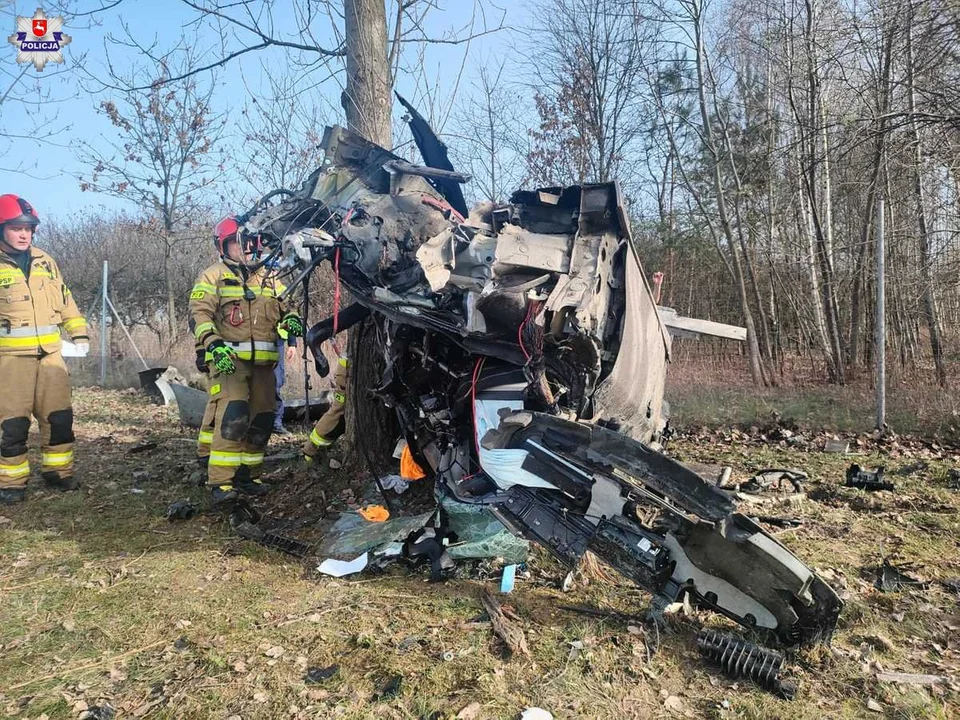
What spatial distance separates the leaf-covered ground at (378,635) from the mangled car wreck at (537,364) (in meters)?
0.34

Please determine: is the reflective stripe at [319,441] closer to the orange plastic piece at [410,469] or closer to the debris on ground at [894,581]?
the orange plastic piece at [410,469]

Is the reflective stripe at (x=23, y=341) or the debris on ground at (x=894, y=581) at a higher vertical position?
the reflective stripe at (x=23, y=341)

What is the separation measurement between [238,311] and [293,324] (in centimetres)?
47

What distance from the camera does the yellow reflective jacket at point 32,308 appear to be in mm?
4625

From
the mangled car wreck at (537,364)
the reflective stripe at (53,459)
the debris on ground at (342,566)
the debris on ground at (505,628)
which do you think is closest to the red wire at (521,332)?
the mangled car wreck at (537,364)

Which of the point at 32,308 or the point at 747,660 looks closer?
the point at 747,660

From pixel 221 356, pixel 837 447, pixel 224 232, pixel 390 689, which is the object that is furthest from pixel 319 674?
pixel 837 447

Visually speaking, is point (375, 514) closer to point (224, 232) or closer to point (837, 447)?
point (224, 232)

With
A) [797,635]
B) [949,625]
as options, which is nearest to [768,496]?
[949,625]

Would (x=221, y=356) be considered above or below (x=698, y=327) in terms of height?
below

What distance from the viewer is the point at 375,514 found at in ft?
13.6

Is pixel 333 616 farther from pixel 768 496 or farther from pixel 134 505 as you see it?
pixel 768 496

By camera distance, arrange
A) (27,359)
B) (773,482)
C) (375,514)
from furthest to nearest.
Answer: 1. (773,482)
2. (27,359)
3. (375,514)

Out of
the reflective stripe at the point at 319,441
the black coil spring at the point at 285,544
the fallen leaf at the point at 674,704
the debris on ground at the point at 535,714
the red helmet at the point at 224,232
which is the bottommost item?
the black coil spring at the point at 285,544
